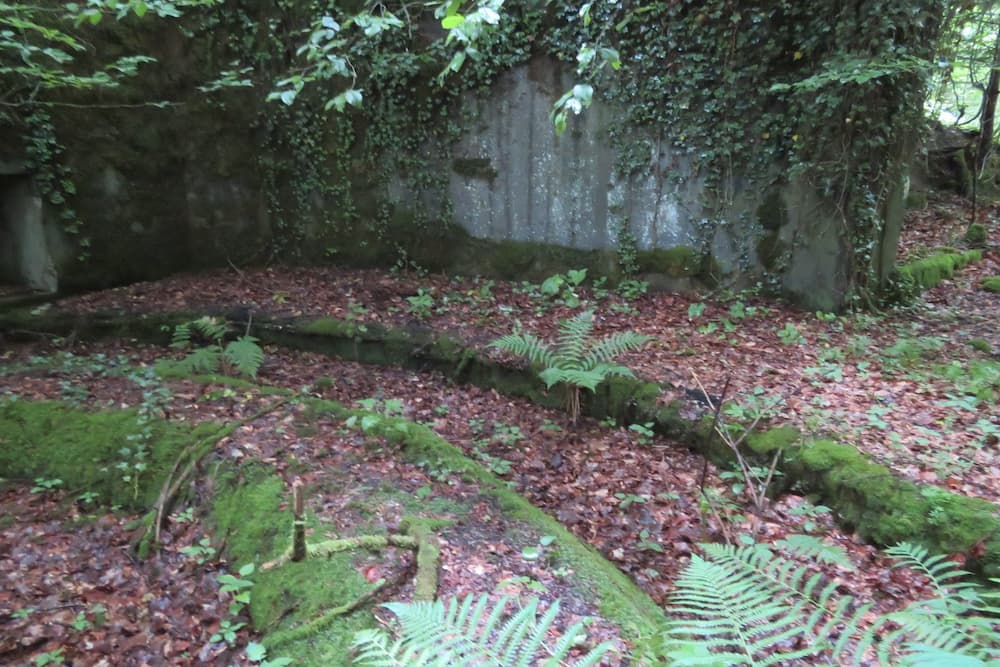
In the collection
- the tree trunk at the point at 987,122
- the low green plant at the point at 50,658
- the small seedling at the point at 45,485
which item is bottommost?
the low green plant at the point at 50,658

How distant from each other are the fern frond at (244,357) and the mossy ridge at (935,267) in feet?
25.0

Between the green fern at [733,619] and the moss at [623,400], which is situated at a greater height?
the green fern at [733,619]

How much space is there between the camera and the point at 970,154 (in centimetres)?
1188

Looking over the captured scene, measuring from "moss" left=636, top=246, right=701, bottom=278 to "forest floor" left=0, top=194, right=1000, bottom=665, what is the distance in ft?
1.18

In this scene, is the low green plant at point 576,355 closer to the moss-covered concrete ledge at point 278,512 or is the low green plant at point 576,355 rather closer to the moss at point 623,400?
the moss at point 623,400

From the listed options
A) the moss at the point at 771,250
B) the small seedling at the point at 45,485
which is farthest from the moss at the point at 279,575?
the moss at the point at 771,250

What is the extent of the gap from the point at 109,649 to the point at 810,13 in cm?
811

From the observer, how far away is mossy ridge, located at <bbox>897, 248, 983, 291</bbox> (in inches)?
303

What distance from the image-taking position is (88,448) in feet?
14.1

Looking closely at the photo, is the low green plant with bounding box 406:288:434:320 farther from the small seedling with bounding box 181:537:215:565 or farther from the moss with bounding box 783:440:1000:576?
the moss with bounding box 783:440:1000:576

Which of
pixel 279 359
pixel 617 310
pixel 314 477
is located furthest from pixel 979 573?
pixel 279 359

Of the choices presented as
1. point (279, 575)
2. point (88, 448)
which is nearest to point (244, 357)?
point (88, 448)

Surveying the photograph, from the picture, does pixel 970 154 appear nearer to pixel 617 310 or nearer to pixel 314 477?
pixel 617 310

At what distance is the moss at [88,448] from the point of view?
161 inches
